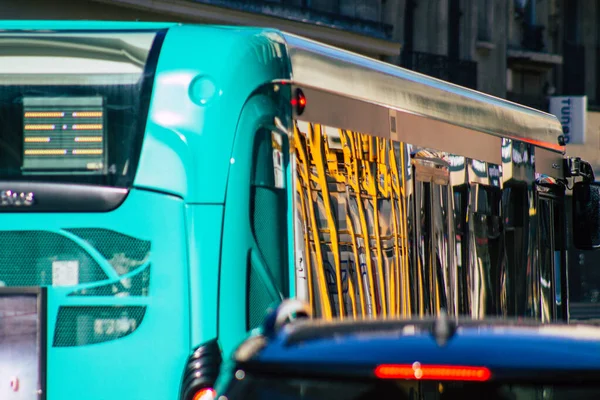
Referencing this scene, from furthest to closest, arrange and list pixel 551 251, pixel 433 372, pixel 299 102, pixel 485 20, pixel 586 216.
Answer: pixel 485 20
pixel 586 216
pixel 551 251
pixel 299 102
pixel 433 372

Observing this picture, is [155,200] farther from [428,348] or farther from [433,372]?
[433,372]

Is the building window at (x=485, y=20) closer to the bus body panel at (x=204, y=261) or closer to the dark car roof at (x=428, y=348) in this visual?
the bus body panel at (x=204, y=261)

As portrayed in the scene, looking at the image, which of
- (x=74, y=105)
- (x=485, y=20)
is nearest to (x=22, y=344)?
(x=74, y=105)

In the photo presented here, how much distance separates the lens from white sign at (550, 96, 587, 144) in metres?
39.1

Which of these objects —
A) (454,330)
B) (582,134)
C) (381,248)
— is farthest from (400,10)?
(454,330)

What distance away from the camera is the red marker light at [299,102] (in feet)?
22.5

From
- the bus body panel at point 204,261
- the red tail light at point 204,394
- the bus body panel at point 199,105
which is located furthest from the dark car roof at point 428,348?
the bus body panel at point 199,105

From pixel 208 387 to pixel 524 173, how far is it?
17.9ft

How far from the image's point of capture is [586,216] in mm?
12273

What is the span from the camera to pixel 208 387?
238 inches

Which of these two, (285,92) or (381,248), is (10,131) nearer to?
(285,92)

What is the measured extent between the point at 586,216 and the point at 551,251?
54 centimetres

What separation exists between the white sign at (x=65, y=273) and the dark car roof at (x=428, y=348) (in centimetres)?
261

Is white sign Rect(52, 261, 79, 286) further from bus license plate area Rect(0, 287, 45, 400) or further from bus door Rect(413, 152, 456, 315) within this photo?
bus door Rect(413, 152, 456, 315)
